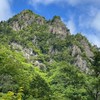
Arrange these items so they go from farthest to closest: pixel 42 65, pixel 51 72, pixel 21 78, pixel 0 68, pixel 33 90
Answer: pixel 42 65 < pixel 51 72 < pixel 33 90 < pixel 21 78 < pixel 0 68

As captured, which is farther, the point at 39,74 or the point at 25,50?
the point at 25,50

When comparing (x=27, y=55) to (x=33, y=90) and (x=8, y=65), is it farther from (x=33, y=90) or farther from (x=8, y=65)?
(x=8, y=65)

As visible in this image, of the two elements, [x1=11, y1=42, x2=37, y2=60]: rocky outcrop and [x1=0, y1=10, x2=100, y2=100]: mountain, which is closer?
[x1=0, y1=10, x2=100, y2=100]: mountain

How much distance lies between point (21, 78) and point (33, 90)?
42.2 ft

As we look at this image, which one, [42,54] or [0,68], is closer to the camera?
[0,68]

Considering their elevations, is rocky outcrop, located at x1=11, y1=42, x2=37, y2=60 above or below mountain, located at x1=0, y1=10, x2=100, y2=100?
above

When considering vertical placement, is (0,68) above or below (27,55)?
below

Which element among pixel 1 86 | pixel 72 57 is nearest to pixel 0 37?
pixel 72 57

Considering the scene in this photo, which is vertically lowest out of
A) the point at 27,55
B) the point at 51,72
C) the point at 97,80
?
the point at 97,80

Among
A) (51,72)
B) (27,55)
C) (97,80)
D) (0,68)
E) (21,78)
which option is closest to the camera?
(97,80)

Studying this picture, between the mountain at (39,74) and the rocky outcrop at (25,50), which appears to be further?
the rocky outcrop at (25,50)

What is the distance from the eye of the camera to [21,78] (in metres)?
61.8

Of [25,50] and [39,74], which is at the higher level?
[25,50]

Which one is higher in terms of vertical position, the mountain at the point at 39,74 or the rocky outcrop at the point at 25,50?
the rocky outcrop at the point at 25,50
